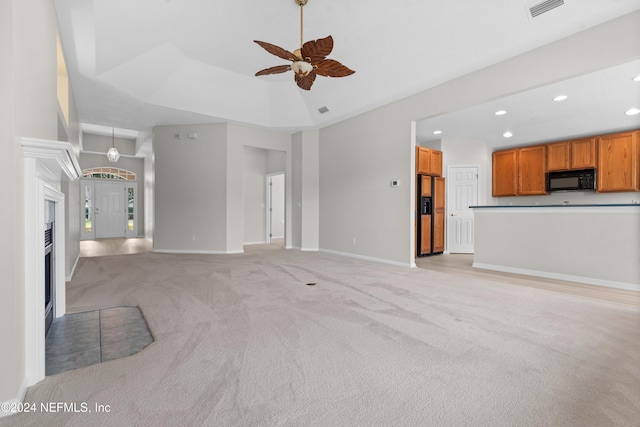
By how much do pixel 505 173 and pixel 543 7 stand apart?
5143 millimetres

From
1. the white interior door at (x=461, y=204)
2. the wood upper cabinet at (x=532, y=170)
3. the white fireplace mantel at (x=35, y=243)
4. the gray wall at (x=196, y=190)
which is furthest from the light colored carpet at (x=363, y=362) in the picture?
the wood upper cabinet at (x=532, y=170)

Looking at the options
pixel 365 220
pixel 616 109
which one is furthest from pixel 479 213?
pixel 616 109

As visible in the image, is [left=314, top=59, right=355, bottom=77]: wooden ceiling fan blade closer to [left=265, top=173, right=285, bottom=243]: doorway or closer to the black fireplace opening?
the black fireplace opening

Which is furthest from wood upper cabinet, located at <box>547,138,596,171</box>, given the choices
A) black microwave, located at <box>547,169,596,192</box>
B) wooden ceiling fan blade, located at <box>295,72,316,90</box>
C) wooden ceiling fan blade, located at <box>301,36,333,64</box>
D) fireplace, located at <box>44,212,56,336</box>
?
fireplace, located at <box>44,212,56,336</box>

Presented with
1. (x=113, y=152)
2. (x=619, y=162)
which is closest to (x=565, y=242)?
(x=619, y=162)

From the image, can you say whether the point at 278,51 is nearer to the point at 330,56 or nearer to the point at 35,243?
the point at 330,56

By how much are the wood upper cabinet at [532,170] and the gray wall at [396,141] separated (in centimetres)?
395

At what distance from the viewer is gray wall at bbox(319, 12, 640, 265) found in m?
3.23

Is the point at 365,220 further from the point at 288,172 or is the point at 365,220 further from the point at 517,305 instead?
the point at 517,305

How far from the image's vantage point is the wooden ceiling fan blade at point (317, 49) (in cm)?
306

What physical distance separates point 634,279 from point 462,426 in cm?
414

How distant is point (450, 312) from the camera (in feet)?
9.39

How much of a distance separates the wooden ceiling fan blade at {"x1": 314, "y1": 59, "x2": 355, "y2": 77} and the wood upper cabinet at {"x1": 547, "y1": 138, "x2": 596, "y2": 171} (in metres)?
5.98

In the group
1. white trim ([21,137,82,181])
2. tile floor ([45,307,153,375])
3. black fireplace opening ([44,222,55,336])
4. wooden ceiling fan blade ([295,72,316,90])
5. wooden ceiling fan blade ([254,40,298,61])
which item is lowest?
tile floor ([45,307,153,375])
